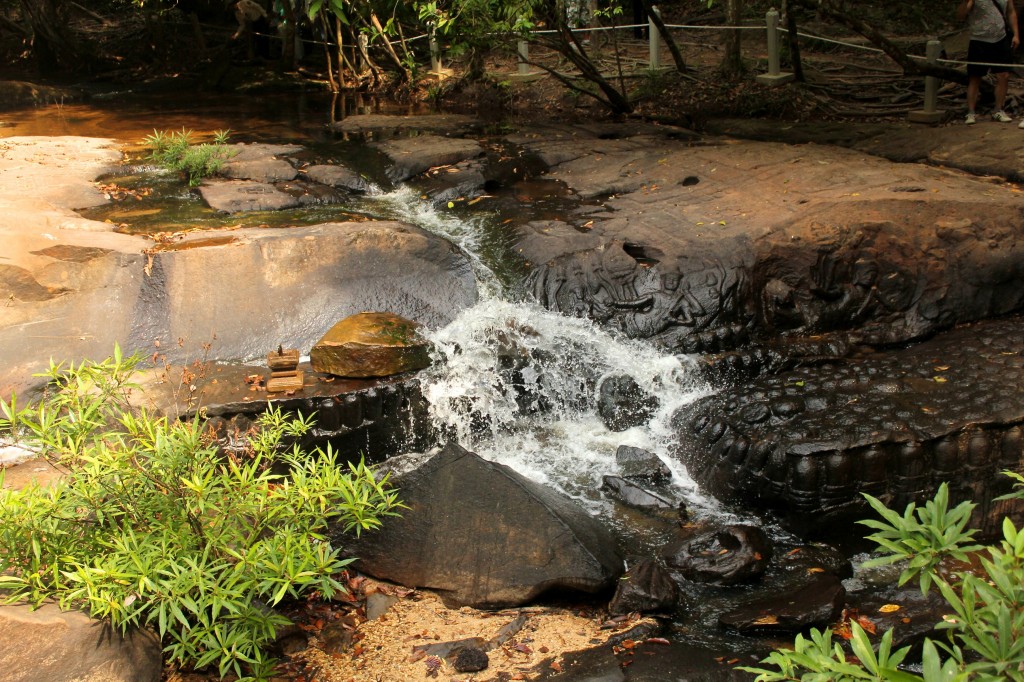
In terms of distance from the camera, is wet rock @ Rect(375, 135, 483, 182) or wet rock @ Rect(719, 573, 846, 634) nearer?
wet rock @ Rect(719, 573, 846, 634)

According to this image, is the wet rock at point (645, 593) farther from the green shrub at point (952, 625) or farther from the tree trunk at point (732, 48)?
the tree trunk at point (732, 48)

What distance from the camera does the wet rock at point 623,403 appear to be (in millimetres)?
6434

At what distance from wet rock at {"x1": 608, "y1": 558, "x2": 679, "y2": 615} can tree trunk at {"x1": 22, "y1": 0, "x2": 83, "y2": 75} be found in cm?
1942

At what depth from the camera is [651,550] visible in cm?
510

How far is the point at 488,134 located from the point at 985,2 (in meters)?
6.19

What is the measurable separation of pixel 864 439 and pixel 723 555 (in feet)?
4.36

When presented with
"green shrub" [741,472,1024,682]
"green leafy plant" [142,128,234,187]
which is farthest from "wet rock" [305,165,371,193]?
"green shrub" [741,472,1024,682]

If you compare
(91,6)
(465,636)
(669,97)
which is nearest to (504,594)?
(465,636)

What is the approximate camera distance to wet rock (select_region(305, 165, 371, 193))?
957cm

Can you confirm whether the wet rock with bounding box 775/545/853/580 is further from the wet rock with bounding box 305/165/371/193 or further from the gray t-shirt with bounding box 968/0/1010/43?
the gray t-shirt with bounding box 968/0/1010/43

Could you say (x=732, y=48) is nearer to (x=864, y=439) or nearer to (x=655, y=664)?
(x=864, y=439)

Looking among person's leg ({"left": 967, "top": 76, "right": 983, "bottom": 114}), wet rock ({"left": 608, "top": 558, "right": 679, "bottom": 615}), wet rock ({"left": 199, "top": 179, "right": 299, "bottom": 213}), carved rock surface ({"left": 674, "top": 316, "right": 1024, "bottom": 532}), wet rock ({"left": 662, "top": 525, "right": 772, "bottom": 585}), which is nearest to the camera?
wet rock ({"left": 608, "top": 558, "right": 679, "bottom": 615})

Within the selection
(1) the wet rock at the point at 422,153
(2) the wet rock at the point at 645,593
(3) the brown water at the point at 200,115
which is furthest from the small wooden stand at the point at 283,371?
(3) the brown water at the point at 200,115

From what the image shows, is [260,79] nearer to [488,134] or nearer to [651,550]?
[488,134]
